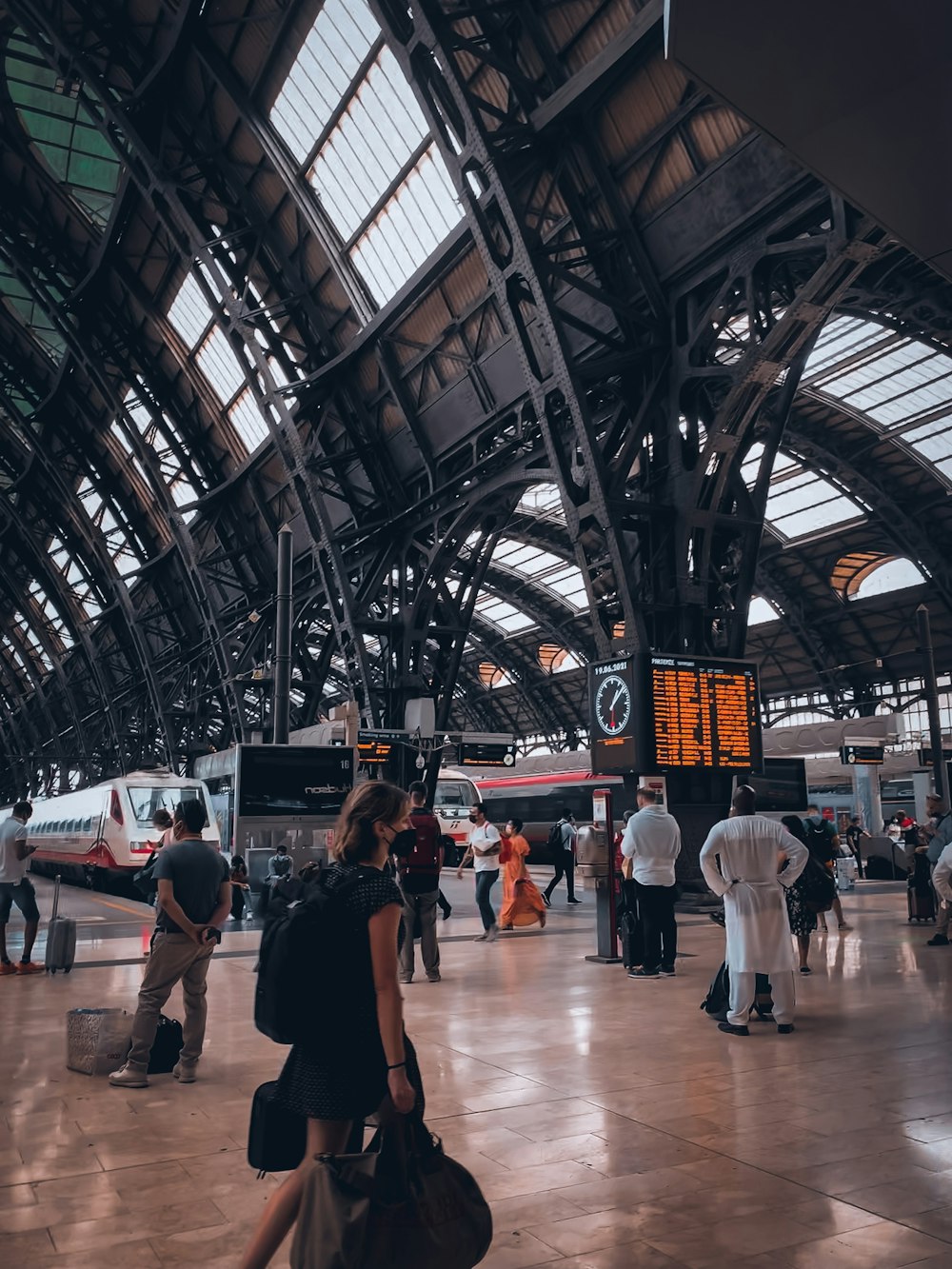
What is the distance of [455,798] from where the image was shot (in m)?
33.7

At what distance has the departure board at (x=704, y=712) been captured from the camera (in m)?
14.0

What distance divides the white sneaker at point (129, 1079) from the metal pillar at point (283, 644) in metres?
10.9

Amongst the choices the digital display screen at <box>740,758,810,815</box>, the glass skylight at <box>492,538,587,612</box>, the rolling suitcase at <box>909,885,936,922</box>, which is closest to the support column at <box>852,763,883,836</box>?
the digital display screen at <box>740,758,810,815</box>

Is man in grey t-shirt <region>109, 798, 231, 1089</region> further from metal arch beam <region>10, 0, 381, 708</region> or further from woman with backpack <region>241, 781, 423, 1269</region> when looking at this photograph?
metal arch beam <region>10, 0, 381, 708</region>

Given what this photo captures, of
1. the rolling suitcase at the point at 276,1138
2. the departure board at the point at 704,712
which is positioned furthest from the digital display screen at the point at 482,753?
the rolling suitcase at the point at 276,1138

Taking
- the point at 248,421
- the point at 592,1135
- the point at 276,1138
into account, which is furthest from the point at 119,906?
the point at 276,1138

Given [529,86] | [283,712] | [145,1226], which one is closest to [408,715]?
[283,712]

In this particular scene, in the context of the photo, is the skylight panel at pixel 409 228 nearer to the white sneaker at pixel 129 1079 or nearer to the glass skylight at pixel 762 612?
the white sneaker at pixel 129 1079

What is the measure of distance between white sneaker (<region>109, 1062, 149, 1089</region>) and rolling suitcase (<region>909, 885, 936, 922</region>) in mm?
12388

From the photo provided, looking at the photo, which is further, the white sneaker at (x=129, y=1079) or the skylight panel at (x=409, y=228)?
the skylight panel at (x=409, y=228)

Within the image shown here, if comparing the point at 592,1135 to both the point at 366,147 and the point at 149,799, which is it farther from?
the point at 149,799

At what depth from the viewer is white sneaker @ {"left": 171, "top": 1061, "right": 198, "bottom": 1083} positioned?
6.55 meters

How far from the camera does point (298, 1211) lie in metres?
3.18

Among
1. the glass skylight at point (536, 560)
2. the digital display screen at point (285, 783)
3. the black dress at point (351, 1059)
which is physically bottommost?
the black dress at point (351, 1059)
